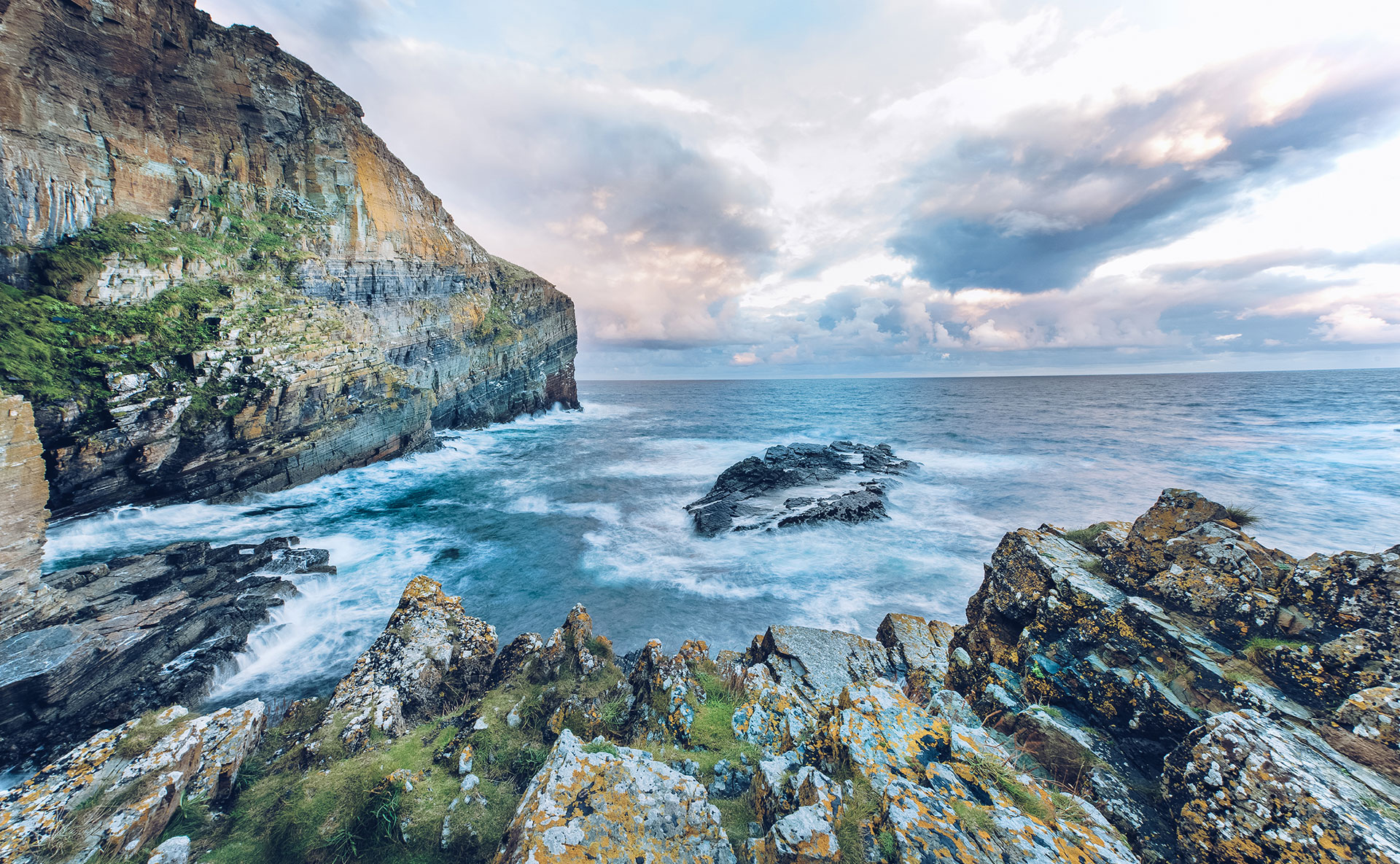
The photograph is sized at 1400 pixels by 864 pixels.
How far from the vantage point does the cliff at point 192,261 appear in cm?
1596

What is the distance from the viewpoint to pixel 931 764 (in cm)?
351

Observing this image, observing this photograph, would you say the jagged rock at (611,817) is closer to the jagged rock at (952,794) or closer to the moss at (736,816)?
the moss at (736,816)

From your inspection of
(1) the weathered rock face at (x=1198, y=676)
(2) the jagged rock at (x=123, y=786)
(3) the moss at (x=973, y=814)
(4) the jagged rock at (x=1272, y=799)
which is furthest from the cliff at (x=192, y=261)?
(4) the jagged rock at (x=1272, y=799)

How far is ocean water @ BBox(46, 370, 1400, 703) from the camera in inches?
491

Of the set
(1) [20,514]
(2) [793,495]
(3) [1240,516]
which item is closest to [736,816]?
(3) [1240,516]

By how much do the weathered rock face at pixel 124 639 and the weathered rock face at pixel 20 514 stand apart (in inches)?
12.0

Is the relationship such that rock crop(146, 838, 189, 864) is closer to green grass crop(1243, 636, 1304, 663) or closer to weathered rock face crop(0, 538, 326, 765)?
weathered rock face crop(0, 538, 326, 765)

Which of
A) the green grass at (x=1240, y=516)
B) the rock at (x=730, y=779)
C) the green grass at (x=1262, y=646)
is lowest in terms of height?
the rock at (x=730, y=779)

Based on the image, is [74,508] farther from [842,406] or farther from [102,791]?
[842,406]

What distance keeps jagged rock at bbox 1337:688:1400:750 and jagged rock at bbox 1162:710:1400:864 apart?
313 millimetres

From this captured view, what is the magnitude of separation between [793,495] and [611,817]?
20.3 m

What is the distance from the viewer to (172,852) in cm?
364

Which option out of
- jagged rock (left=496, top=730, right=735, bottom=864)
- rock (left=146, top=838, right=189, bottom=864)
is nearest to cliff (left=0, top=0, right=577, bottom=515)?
rock (left=146, top=838, right=189, bottom=864)

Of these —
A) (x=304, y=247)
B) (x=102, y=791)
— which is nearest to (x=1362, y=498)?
(x=102, y=791)
